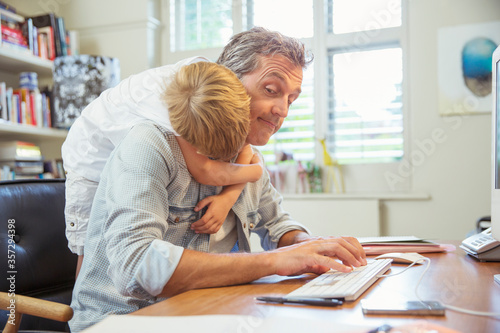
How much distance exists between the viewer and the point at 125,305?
101cm

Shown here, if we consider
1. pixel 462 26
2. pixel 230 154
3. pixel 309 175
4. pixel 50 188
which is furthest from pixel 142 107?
pixel 462 26

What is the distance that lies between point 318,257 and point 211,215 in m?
0.30

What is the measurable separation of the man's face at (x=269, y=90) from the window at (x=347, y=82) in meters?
2.02

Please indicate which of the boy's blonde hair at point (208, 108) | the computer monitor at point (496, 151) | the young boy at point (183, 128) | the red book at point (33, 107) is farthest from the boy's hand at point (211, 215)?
the red book at point (33, 107)

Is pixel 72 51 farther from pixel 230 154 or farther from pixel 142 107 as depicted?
pixel 230 154

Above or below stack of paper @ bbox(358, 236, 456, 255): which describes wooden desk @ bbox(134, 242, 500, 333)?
above

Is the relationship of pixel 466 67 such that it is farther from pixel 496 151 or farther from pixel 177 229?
pixel 177 229

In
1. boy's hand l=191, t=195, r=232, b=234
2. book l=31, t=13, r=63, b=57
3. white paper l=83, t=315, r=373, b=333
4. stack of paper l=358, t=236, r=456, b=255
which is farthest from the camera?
book l=31, t=13, r=63, b=57

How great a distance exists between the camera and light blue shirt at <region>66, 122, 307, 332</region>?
83cm

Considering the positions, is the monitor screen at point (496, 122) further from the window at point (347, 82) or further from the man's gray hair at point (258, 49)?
the window at point (347, 82)

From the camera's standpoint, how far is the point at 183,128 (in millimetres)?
964

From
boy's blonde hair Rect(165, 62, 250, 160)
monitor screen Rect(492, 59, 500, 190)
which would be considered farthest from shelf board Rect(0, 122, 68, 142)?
monitor screen Rect(492, 59, 500, 190)

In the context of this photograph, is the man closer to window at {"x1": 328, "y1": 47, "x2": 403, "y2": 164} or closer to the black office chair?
the black office chair

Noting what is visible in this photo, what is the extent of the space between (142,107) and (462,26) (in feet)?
9.04
